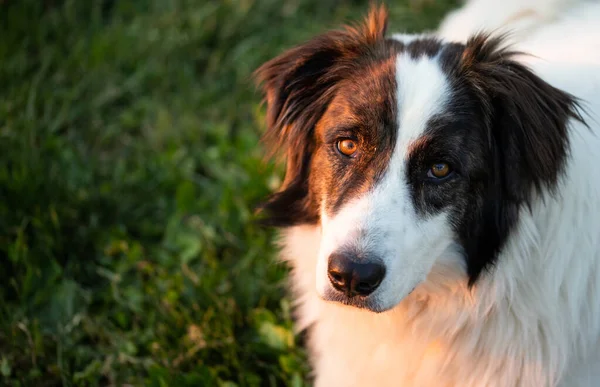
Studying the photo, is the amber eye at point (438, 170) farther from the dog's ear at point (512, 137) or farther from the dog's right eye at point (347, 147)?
the dog's right eye at point (347, 147)

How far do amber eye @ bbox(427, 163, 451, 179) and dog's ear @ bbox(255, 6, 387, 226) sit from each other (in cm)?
58

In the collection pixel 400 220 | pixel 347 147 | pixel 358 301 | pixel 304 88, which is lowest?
pixel 358 301

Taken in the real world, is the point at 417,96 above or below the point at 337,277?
above

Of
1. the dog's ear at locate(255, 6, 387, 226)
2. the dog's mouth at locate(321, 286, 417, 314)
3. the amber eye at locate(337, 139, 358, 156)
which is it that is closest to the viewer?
the dog's mouth at locate(321, 286, 417, 314)

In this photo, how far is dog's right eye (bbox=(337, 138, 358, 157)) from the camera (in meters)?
2.70

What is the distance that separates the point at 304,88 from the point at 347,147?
421mm

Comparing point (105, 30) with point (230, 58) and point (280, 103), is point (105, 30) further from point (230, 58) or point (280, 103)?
point (280, 103)

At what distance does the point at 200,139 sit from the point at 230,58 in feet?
3.49

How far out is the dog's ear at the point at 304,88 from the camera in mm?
2926

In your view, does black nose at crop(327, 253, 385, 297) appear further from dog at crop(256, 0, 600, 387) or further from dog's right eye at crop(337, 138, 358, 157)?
dog's right eye at crop(337, 138, 358, 157)

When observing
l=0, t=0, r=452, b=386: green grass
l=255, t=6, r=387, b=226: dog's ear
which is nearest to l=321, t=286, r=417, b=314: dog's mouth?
l=255, t=6, r=387, b=226: dog's ear

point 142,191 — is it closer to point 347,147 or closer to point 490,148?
point 347,147

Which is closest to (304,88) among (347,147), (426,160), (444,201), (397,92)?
(347,147)

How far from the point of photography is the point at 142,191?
459 cm
